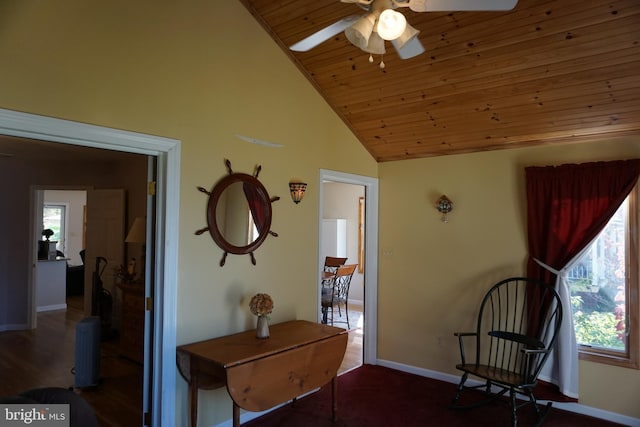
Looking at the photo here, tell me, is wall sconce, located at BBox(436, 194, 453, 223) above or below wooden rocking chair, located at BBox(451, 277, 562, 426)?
above

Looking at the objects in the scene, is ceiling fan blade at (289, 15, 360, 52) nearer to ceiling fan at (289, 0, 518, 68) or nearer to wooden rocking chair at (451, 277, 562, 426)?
ceiling fan at (289, 0, 518, 68)

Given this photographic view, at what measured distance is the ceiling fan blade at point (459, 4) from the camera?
5.08 feet

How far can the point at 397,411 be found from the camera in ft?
10.3

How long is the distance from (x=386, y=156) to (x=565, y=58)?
6.32 ft

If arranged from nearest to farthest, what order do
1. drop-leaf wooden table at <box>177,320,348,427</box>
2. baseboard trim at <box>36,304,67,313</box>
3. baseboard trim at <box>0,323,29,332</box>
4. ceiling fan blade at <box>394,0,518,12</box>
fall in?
ceiling fan blade at <box>394,0,518,12</box> < drop-leaf wooden table at <box>177,320,348,427</box> < baseboard trim at <box>0,323,29,332</box> < baseboard trim at <box>36,304,67,313</box>

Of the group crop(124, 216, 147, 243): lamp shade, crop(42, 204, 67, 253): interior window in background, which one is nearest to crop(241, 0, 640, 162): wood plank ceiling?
crop(124, 216, 147, 243): lamp shade

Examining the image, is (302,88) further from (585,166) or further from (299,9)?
(585,166)

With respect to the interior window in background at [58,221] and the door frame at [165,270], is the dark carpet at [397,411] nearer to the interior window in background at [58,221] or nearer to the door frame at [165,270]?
the door frame at [165,270]

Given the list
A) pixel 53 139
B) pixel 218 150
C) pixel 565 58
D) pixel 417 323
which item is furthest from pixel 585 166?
pixel 53 139

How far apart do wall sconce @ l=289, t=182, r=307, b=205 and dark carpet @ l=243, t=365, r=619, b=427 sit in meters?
1.66

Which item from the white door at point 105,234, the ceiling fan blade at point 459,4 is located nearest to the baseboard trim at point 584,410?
the ceiling fan blade at point 459,4

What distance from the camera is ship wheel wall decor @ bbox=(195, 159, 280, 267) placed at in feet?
8.93

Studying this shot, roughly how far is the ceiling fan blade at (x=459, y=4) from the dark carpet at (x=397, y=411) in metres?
2.69

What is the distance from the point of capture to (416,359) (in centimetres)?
398
